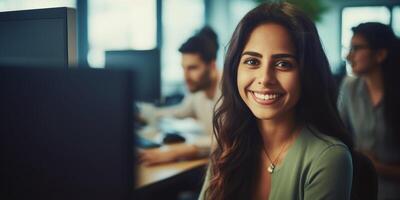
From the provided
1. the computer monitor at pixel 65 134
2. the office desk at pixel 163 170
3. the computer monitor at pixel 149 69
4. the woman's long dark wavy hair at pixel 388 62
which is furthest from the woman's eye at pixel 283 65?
the computer monitor at pixel 149 69

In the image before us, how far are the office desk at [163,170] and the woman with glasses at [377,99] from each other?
0.56 metres

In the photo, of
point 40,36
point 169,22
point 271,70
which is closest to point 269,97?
point 271,70

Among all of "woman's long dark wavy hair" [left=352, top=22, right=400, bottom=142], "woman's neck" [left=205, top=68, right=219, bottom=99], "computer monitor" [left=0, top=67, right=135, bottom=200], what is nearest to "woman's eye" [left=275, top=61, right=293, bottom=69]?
"computer monitor" [left=0, top=67, right=135, bottom=200]

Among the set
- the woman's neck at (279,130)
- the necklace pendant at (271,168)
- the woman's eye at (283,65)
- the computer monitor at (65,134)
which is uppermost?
the woman's eye at (283,65)

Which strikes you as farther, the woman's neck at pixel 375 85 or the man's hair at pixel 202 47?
the man's hair at pixel 202 47

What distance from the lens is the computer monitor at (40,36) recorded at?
677 millimetres

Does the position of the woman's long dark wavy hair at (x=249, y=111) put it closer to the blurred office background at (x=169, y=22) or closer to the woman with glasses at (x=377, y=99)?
the woman with glasses at (x=377, y=99)

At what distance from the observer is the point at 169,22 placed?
4.95m

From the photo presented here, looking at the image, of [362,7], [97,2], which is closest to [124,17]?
[97,2]

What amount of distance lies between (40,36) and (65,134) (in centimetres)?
30

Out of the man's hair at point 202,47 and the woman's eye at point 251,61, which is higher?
the man's hair at point 202,47

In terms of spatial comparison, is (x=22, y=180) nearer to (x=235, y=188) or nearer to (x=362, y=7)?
(x=235, y=188)

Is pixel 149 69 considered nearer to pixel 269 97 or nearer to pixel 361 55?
Result: pixel 361 55

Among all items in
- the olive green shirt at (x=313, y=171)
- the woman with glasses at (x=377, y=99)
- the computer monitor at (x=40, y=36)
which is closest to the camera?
the computer monitor at (x=40, y=36)
